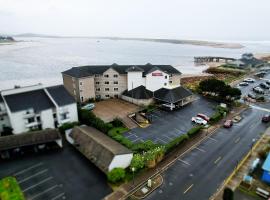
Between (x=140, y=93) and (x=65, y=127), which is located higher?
(x=140, y=93)

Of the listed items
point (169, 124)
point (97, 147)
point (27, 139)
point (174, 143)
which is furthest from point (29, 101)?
point (169, 124)

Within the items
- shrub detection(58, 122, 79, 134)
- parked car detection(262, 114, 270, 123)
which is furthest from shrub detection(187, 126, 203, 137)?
shrub detection(58, 122, 79, 134)

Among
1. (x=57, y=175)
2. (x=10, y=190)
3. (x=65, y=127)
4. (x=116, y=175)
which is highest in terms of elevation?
(x=65, y=127)

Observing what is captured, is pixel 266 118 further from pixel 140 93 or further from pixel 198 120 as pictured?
pixel 140 93

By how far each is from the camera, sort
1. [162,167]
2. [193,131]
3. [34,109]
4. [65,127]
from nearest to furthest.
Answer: [162,167]
[193,131]
[34,109]
[65,127]

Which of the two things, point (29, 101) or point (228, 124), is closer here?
point (29, 101)

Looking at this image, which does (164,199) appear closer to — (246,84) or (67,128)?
(67,128)

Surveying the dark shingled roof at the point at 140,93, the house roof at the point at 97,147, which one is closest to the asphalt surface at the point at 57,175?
the house roof at the point at 97,147

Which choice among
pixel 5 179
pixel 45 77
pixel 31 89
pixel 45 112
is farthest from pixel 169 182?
pixel 45 77
